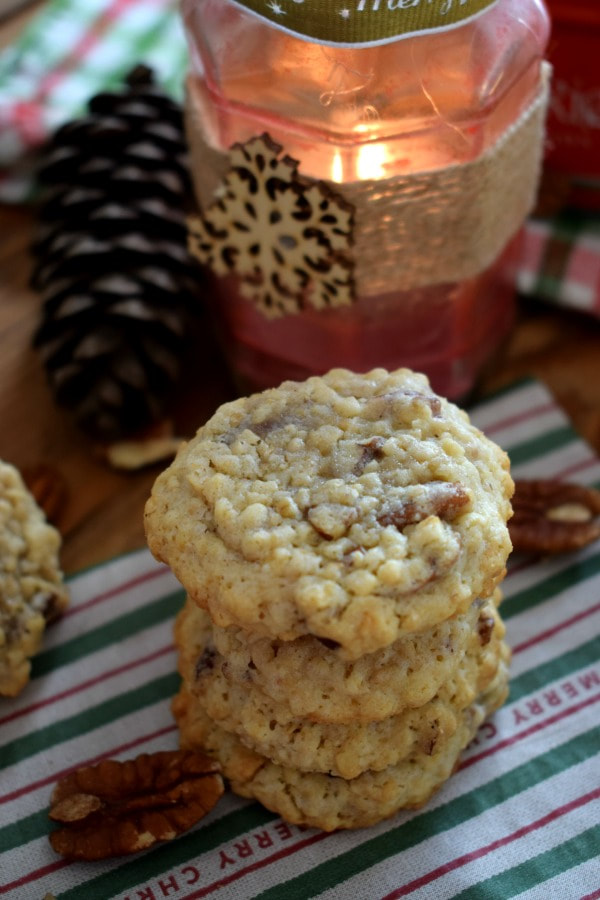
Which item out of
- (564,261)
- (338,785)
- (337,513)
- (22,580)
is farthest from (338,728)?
(564,261)

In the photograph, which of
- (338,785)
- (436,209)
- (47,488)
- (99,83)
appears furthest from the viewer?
(99,83)

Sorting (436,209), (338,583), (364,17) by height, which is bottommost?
(338,583)

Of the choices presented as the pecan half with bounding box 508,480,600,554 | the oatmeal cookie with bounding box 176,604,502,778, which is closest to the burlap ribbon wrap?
the pecan half with bounding box 508,480,600,554

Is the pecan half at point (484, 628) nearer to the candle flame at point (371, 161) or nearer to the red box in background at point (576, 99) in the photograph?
the candle flame at point (371, 161)

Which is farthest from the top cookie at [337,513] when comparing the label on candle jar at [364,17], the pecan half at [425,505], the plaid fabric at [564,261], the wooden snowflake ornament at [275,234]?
the plaid fabric at [564,261]

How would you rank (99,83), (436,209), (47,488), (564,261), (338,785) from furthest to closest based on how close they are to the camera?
(99,83) → (564,261) → (47,488) → (436,209) → (338,785)

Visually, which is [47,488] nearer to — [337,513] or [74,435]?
[74,435]

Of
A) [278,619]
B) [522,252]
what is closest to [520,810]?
[278,619]
